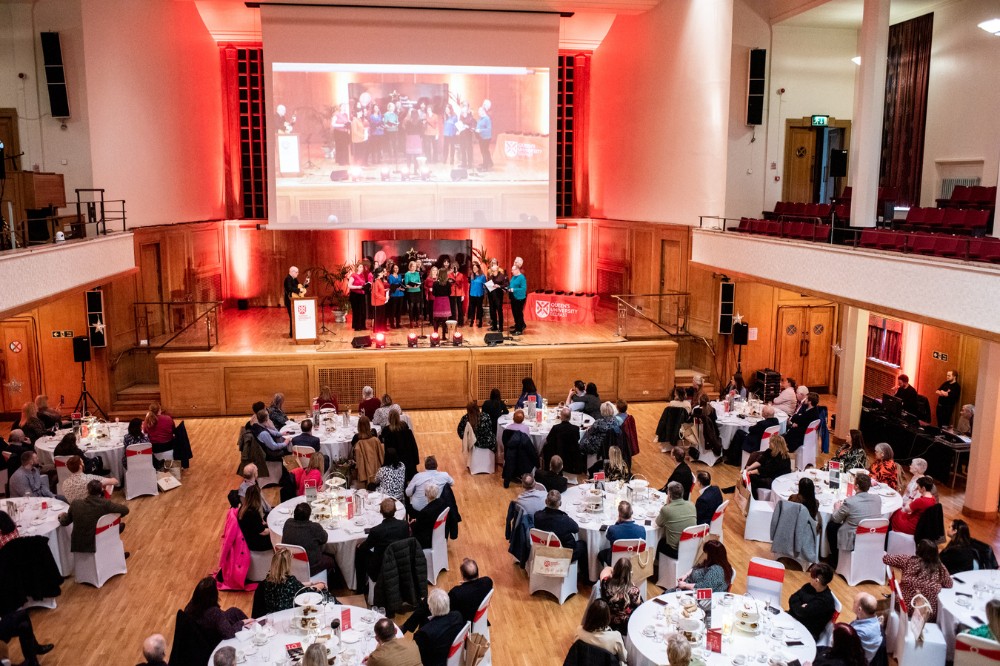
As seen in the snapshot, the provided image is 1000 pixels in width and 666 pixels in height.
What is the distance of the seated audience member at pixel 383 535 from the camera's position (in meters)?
8.55

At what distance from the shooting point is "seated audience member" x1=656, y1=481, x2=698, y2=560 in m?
9.20

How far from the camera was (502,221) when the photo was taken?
65.8ft

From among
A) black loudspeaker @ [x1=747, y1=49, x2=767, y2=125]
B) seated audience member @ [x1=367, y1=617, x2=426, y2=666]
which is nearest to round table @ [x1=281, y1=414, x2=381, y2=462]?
seated audience member @ [x1=367, y1=617, x2=426, y2=666]

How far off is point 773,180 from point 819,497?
924 centimetres

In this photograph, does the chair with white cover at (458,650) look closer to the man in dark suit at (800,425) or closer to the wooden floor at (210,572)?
the wooden floor at (210,572)

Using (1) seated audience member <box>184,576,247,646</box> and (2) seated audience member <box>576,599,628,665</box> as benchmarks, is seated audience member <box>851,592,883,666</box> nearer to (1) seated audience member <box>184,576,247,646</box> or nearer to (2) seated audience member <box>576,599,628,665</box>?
(2) seated audience member <box>576,599,628,665</box>

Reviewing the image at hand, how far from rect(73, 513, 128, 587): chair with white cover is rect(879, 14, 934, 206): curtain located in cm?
1506

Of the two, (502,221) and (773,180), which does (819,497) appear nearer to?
(773,180)

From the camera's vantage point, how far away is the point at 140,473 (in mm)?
12352

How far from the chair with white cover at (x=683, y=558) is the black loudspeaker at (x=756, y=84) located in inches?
420

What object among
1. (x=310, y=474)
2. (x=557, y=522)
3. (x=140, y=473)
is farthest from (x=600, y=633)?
(x=140, y=473)

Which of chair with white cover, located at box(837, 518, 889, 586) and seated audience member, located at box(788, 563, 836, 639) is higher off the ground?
seated audience member, located at box(788, 563, 836, 639)

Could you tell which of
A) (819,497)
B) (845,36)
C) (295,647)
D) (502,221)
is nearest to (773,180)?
(845,36)

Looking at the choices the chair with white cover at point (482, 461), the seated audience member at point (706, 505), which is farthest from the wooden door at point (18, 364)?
the seated audience member at point (706, 505)
